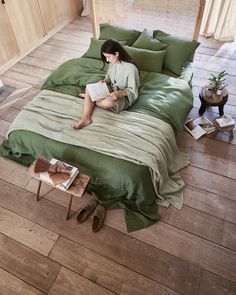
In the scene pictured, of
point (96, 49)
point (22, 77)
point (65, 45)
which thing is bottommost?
point (22, 77)

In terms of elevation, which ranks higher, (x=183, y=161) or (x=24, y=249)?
(x=183, y=161)

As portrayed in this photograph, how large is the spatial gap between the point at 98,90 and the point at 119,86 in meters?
0.21

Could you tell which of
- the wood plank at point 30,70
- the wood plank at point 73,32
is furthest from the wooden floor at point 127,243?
the wood plank at point 73,32

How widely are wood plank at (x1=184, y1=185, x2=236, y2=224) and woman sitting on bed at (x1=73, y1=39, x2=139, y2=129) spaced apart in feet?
2.80

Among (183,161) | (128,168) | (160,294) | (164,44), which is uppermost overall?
(164,44)

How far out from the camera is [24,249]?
170 centimetres

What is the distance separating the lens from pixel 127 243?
1.70 m

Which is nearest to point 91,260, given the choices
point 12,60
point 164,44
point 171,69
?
point 171,69

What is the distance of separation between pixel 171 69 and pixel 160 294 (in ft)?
6.19

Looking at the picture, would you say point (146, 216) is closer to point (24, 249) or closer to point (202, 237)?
point (202, 237)

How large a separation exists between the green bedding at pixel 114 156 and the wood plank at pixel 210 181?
351 millimetres

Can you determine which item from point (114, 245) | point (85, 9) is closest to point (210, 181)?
point (114, 245)

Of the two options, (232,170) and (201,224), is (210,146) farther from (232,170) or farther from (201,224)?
(201,224)

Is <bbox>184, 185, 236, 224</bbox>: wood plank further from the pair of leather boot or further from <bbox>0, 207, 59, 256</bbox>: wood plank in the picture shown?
<bbox>0, 207, 59, 256</bbox>: wood plank
